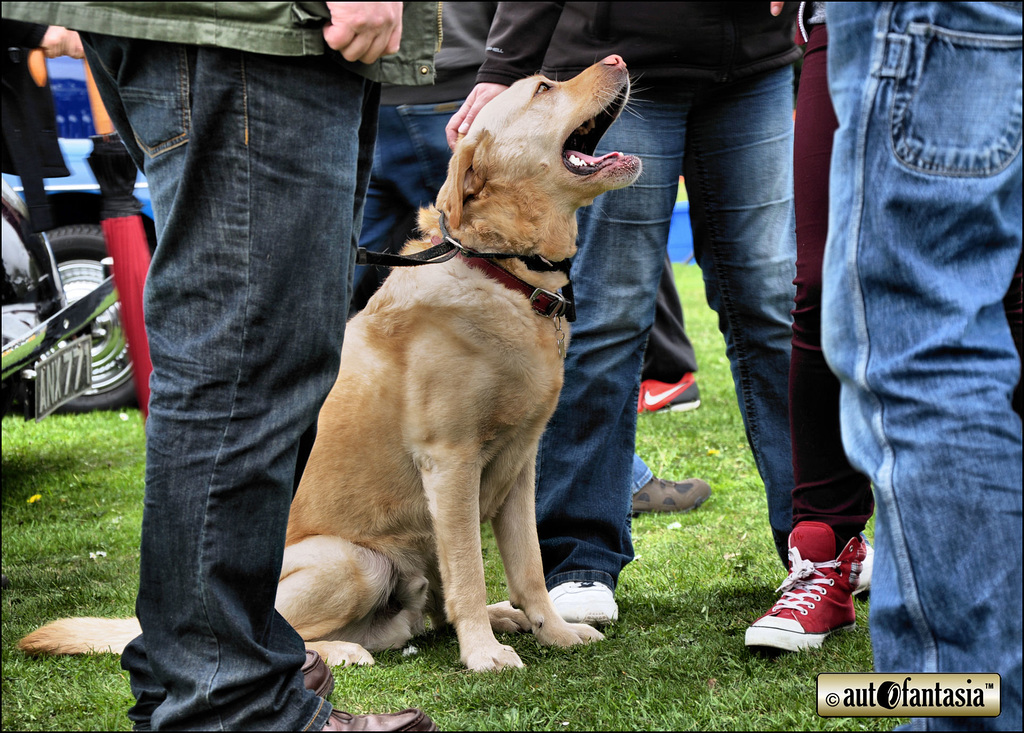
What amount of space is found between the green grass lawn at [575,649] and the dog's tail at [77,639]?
0.12 ft

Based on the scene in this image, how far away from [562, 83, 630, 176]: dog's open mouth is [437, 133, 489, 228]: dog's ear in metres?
0.28

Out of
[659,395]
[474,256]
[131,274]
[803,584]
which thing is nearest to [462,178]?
[474,256]

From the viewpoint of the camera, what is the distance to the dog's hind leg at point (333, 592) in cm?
263

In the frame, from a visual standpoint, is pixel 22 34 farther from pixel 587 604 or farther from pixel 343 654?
pixel 587 604

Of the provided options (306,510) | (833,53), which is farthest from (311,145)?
(306,510)

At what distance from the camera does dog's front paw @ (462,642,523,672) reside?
257 cm

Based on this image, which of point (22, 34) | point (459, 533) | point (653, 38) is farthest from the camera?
point (653, 38)

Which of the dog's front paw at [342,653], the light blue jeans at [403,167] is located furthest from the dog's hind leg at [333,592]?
the light blue jeans at [403,167]

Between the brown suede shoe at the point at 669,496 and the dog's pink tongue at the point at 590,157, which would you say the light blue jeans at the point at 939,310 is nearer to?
the dog's pink tongue at the point at 590,157

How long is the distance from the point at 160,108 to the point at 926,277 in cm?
132

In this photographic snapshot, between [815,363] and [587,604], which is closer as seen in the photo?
[815,363]

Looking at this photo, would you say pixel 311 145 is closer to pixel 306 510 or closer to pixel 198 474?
pixel 198 474

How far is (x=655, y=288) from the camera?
306cm

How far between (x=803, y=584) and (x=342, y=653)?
1.32 metres
